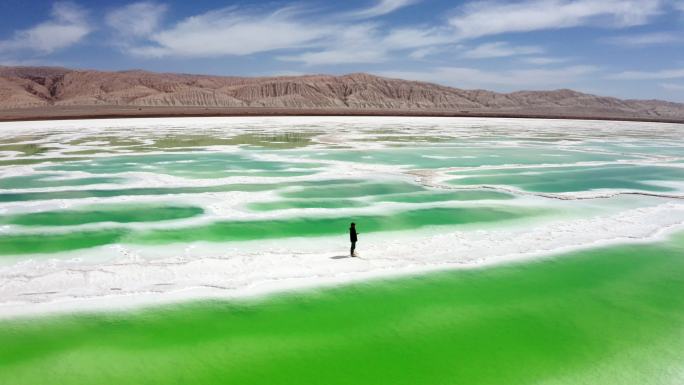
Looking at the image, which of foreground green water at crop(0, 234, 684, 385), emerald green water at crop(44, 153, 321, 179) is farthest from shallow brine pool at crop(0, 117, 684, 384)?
emerald green water at crop(44, 153, 321, 179)

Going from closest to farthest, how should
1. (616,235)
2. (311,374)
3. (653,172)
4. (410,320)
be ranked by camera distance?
(311,374)
(410,320)
(616,235)
(653,172)

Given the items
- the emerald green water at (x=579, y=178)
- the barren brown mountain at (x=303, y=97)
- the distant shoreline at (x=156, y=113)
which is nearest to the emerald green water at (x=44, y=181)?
the emerald green water at (x=579, y=178)

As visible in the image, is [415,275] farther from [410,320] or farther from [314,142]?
[314,142]

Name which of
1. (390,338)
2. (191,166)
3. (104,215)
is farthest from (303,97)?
(390,338)

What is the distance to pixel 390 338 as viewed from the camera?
6023mm

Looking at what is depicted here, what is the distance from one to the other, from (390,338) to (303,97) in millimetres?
127931

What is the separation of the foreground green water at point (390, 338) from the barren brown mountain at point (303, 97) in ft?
348

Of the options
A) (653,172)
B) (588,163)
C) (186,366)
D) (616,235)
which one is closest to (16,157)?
(186,366)

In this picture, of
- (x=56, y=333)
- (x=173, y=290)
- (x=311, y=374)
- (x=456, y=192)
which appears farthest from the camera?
(x=456, y=192)

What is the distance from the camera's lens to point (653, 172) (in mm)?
19578

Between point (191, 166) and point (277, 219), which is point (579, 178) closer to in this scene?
point (277, 219)

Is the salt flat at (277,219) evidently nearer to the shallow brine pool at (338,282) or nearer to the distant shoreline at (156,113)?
the shallow brine pool at (338,282)

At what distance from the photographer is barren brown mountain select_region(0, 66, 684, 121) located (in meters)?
120

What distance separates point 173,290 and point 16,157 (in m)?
19.1
